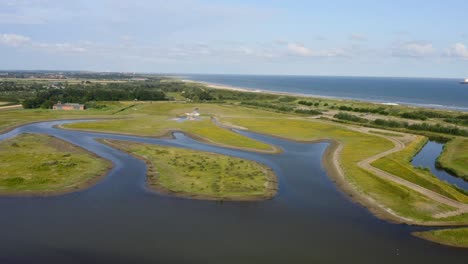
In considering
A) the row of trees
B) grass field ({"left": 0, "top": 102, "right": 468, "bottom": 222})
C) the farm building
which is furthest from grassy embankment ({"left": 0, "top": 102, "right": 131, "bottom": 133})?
the row of trees

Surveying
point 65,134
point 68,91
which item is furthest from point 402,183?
point 68,91

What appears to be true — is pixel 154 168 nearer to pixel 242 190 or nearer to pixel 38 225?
pixel 242 190

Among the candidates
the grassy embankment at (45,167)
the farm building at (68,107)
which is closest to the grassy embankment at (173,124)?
the farm building at (68,107)

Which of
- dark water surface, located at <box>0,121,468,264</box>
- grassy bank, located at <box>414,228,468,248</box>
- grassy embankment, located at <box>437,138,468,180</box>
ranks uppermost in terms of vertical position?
grassy embankment, located at <box>437,138,468,180</box>

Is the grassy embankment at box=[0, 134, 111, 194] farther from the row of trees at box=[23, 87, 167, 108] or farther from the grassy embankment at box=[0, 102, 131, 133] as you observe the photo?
the row of trees at box=[23, 87, 167, 108]

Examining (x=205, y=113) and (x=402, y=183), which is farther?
(x=205, y=113)

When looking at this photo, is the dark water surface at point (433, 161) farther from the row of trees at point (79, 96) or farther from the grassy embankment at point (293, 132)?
the row of trees at point (79, 96)

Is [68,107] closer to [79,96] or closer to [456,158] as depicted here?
[79,96]
